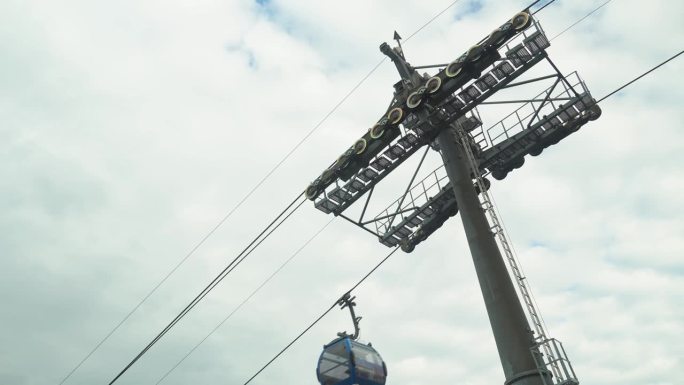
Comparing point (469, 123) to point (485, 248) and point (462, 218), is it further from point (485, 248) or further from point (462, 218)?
point (485, 248)

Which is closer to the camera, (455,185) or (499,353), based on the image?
(499,353)

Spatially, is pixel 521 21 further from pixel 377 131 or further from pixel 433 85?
pixel 377 131

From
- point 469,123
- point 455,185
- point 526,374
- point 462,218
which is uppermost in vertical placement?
point 469,123

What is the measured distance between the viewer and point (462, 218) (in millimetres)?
17016

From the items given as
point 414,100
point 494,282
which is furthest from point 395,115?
point 494,282

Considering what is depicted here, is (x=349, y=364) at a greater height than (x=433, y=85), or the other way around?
(x=433, y=85)

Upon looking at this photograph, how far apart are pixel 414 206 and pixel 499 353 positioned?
292 inches

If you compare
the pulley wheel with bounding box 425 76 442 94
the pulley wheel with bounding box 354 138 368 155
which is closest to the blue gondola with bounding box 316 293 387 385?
the pulley wheel with bounding box 354 138 368 155

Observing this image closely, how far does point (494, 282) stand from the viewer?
15.3 metres

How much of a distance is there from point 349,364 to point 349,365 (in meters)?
0.02

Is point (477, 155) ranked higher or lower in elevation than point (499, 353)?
higher

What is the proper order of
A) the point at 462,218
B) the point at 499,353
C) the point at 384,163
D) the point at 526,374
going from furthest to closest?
the point at 384,163, the point at 462,218, the point at 499,353, the point at 526,374

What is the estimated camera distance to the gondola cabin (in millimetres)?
11031

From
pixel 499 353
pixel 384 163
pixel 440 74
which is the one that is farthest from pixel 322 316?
pixel 440 74
